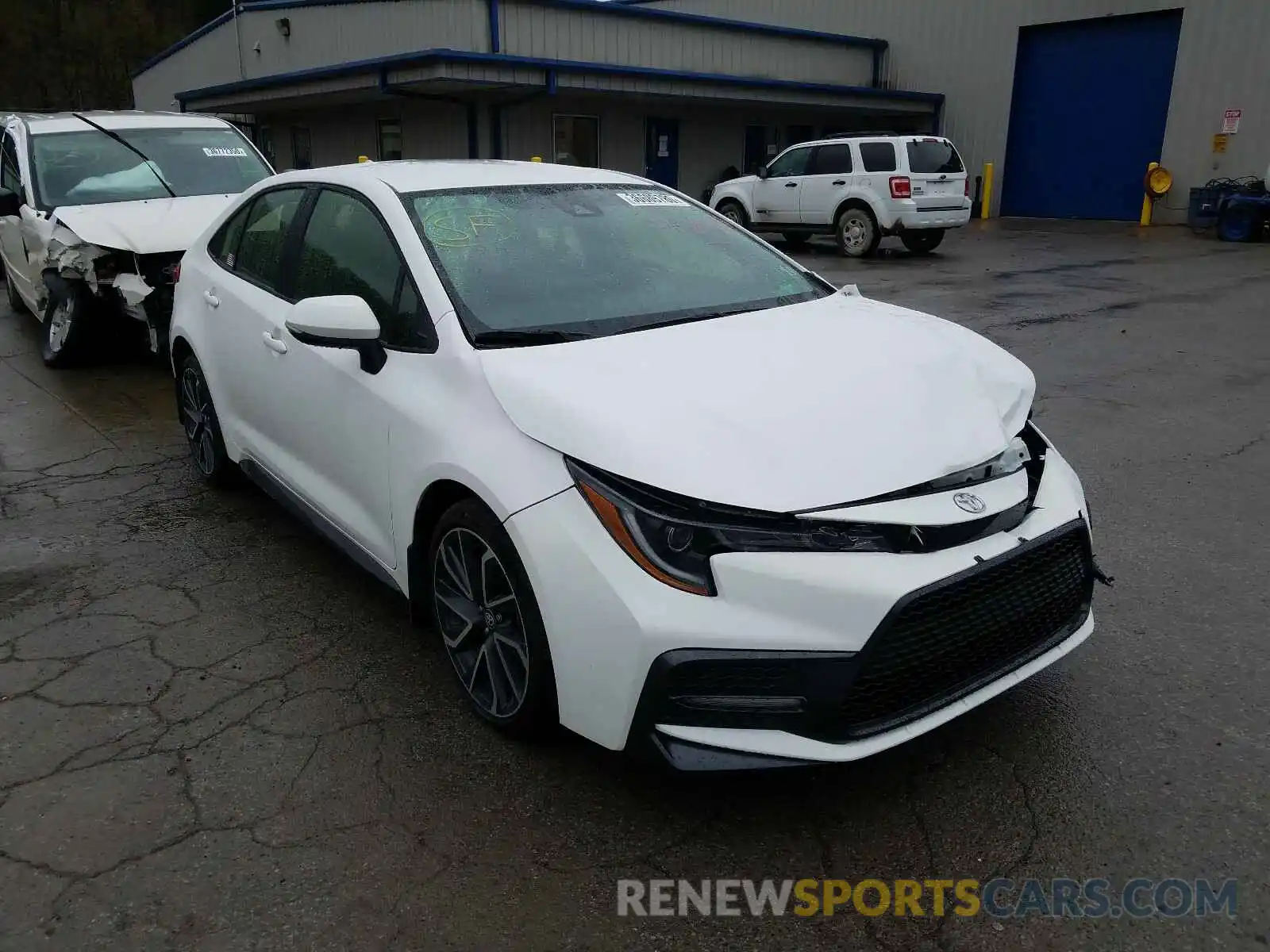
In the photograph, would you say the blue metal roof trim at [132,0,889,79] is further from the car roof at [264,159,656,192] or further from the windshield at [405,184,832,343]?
the windshield at [405,184,832,343]

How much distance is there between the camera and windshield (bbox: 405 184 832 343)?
10.7 feet

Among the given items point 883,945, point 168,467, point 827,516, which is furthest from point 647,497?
point 168,467

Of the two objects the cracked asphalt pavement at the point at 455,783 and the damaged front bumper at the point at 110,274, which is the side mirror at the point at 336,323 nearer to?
the cracked asphalt pavement at the point at 455,783

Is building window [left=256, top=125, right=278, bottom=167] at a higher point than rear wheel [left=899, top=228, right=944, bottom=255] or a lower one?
higher

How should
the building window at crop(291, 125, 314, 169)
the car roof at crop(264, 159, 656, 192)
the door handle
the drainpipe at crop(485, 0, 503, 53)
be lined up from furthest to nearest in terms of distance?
the building window at crop(291, 125, 314, 169), the drainpipe at crop(485, 0, 503, 53), the door handle, the car roof at crop(264, 159, 656, 192)

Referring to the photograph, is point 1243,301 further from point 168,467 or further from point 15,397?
point 15,397

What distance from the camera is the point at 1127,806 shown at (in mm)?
2688

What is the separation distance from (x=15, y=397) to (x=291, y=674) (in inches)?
208

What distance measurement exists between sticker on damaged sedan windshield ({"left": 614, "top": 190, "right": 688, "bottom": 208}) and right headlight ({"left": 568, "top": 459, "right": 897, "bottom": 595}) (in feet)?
6.37

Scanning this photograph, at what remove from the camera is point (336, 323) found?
3160mm

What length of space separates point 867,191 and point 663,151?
7.99 metres

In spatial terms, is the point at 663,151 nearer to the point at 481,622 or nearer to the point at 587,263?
the point at 587,263

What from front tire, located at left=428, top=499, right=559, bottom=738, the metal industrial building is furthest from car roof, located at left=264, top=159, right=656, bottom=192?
the metal industrial building
